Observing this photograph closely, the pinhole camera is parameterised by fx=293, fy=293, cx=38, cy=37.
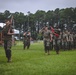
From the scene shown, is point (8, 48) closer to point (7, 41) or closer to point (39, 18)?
point (7, 41)

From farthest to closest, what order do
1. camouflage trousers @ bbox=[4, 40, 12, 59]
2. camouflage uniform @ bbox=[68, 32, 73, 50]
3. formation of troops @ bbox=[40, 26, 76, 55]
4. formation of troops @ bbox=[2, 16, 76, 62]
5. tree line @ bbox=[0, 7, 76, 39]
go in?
tree line @ bbox=[0, 7, 76, 39]
camouflage uniform @ bbox=[68, 32, 73, 50]
formation of troops @ bbox=[40, 26, 76, 55]
formation of troops @ bbox=[2, 16, 76, 62]
camouflage trousers @ bbox=[4, 40, 12, 59]

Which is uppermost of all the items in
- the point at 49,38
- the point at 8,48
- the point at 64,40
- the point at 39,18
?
the point at 39,18

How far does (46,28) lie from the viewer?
18.8 metres

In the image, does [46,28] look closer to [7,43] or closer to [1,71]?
[7,43]

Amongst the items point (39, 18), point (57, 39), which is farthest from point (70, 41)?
point (39, 18)

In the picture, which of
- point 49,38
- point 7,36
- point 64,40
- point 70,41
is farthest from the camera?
point 70,41

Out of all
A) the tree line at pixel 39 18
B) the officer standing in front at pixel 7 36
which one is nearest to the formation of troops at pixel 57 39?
the officer standing in front at pixel 7 36

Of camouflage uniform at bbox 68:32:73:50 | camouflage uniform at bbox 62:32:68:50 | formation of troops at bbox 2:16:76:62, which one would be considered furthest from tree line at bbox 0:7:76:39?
camouflage uniform at bbox 62:32:68:50

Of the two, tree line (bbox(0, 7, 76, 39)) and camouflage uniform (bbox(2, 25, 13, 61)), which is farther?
tree line (bbox(0, 7, 76, 39))

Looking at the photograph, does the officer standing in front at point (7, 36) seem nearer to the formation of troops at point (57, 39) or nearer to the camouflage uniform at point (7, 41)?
the camouflage uniform at point (7, 41)

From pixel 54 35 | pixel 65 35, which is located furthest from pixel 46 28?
pixel 65 35

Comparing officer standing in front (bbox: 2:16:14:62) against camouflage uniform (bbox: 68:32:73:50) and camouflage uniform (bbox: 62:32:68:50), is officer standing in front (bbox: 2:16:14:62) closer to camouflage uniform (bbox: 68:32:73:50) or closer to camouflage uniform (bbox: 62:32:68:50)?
camouflage uniform (bbox: 62:32:68:50)

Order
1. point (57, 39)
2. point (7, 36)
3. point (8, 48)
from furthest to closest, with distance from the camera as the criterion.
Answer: point (57, 39), point (7, 36), point (8, 48)

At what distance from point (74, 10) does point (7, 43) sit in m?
107
